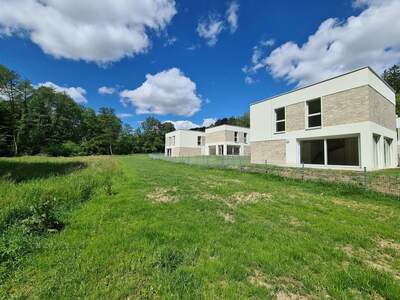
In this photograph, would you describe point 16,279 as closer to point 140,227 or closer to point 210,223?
point 140,227

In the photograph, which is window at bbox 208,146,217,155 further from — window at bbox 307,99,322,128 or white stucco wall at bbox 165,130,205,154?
window at bbox 307,99,322,128

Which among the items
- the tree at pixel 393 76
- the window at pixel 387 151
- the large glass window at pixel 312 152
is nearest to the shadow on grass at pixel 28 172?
the large glass window at pixel 312 152

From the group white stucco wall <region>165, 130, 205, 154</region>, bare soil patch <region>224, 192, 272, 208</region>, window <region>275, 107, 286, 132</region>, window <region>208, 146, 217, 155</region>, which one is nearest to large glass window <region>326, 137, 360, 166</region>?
window <region>275, 107, 286, 132</region>

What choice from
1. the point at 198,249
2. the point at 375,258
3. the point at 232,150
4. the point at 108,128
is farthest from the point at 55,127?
the point at 375,258

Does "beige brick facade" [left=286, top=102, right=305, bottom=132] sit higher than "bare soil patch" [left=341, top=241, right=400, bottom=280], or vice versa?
"beige brick facade" [left=286, top=102, right=305, bottom=132]

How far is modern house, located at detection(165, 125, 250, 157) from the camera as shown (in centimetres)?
3781

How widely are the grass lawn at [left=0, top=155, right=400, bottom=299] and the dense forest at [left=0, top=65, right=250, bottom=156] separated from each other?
160 feet

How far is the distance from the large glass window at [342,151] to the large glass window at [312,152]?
759 millimetres

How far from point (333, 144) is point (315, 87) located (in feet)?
25.1

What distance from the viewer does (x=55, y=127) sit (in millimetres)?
51156

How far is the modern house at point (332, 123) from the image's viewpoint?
41.2ft

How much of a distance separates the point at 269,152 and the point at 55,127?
54712 millimetres

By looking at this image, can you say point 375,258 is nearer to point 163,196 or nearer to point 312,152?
point 163,196

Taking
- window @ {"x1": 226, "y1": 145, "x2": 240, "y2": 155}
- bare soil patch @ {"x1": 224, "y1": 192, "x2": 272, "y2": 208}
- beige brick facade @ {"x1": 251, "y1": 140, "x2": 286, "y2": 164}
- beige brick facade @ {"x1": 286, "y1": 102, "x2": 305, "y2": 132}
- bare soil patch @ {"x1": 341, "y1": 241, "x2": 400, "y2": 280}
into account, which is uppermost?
beige brick facade @ {"x1": 286, "y1": 102, "x2": 305, "y2": 132}
